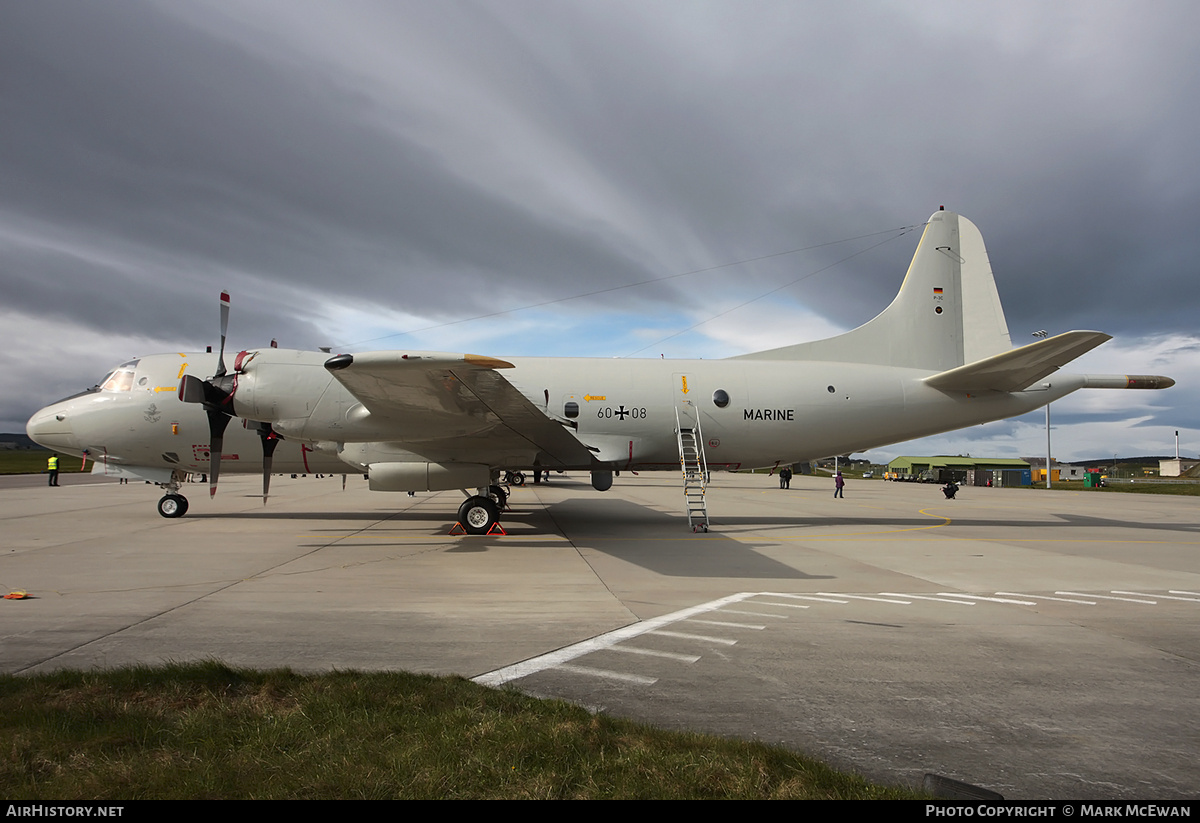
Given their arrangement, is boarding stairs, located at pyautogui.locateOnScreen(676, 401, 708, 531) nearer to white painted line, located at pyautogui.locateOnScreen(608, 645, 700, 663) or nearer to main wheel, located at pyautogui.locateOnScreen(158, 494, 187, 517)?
white painted line, located at pyautogui.locateOnScreen(608, 645, 700, 663)

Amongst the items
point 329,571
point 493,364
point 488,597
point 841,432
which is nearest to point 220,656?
point 488,597

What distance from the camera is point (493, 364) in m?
9.16

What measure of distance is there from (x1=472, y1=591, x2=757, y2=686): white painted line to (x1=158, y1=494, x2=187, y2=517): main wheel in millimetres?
14901

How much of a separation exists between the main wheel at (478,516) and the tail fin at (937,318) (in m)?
8.06

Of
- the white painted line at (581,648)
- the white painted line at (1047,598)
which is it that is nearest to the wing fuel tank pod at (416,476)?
the white painted line at (581,648)

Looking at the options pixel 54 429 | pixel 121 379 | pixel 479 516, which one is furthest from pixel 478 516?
pixel 54 429

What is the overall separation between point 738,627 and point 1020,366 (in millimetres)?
12833

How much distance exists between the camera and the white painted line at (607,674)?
4793 mm

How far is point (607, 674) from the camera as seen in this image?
16.2ft

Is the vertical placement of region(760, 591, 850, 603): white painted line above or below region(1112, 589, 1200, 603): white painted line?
below

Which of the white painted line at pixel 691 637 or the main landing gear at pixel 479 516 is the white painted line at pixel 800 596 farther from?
the main landing gear at pixel 479 516

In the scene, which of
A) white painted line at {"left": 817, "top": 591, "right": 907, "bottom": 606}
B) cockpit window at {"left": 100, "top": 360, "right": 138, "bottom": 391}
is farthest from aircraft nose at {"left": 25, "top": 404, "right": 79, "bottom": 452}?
white painted line at {"left": 817, "top": 591, "right": 907, "bottom": 606}

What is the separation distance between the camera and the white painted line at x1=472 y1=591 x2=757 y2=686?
190 inches

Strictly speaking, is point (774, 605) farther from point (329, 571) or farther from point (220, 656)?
point (329, 571)
